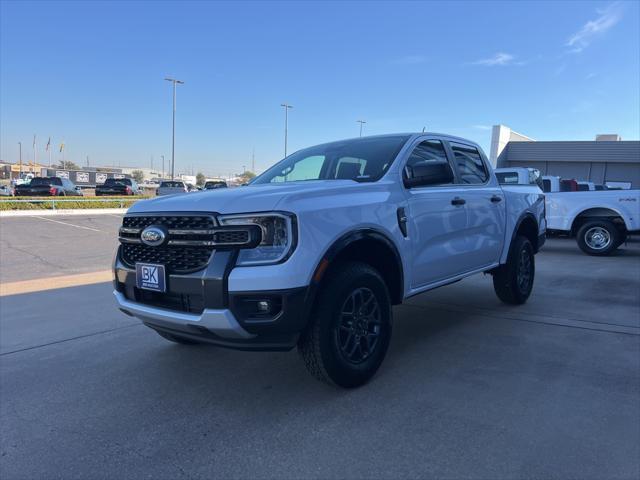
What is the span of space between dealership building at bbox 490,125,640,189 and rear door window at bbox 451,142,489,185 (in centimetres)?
3129

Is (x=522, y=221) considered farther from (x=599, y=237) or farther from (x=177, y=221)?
(x=599, y=237)

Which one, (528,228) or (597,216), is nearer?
(528,228)

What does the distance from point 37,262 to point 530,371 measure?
9.23 meters

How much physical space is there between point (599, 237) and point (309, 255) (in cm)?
1067

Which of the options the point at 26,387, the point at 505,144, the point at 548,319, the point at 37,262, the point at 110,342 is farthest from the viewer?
the point at 505,144

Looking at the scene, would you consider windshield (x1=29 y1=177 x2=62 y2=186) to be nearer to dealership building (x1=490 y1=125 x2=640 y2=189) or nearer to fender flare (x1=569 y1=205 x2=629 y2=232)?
fender flare (x1=569 y1=205 x2=629 y2=232)

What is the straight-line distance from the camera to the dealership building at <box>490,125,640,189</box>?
34625 millimetres

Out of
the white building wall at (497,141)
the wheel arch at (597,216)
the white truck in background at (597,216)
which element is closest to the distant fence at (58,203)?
the white truck in background at (597,216)

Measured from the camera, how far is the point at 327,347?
3076 millimetres

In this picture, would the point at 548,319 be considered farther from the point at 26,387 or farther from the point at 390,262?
the point at 26,387

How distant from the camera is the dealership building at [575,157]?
1363 inches

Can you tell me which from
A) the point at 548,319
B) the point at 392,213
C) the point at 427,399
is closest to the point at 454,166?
the point at 392,213

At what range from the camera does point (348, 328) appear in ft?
10.8

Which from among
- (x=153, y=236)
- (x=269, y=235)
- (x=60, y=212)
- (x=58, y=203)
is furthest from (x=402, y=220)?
(x=58, y=203)
